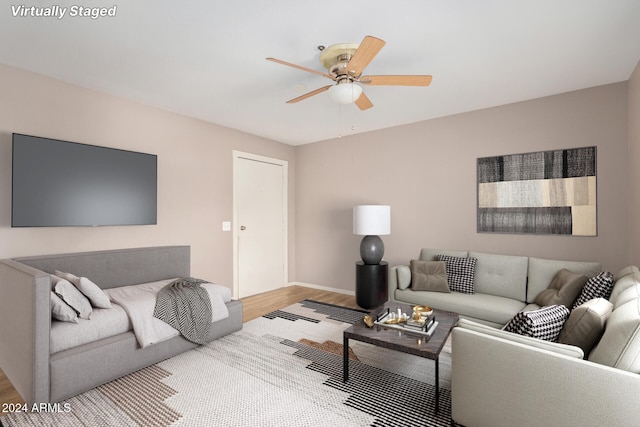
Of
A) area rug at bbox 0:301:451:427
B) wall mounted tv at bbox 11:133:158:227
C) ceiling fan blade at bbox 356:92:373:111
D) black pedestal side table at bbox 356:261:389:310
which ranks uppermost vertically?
ceiling fan blade at bbox 356:92:373:111

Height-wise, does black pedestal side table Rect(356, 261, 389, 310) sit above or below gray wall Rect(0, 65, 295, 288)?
below

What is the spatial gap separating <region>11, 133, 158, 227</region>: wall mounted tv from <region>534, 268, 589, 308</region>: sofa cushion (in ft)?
13.1

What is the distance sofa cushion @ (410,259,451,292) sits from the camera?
11.1 feet

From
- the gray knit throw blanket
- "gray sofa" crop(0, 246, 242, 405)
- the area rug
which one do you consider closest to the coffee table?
the area rug

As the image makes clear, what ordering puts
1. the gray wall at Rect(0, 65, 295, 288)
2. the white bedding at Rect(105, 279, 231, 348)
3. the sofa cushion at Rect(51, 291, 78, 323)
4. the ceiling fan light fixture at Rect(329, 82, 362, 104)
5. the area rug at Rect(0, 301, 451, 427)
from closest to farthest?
1. the area rug at Rect(0, 301, 451, 427)
2. the sofa cushion at Rect(51, 291, 78, 323)
3. the ceiling fan light fixture at Rect(329, 82, 362, 104)
4. the white bedding at Rect(105, 279, 231, 348)
5. the gray wall at Rect(0, 65, 295, 288)

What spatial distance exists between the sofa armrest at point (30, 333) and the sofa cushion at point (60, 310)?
0.45 feet

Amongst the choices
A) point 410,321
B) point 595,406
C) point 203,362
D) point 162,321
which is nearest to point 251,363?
point 203,362

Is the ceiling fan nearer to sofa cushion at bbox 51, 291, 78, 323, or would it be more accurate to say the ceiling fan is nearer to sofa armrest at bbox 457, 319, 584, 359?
sofa armrest at bbox 457, 319, 584, 359

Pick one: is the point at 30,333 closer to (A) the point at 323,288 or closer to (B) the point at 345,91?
(B) the point at 345,91

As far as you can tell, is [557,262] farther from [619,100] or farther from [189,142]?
[189,142]

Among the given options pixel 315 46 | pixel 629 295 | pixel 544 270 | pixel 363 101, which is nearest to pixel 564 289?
pixel 544 270

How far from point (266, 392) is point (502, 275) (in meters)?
2.64

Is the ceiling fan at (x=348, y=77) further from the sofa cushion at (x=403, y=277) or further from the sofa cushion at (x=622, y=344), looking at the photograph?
the sofa cushion at (x=403, y=277)

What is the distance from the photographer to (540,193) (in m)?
3.41
